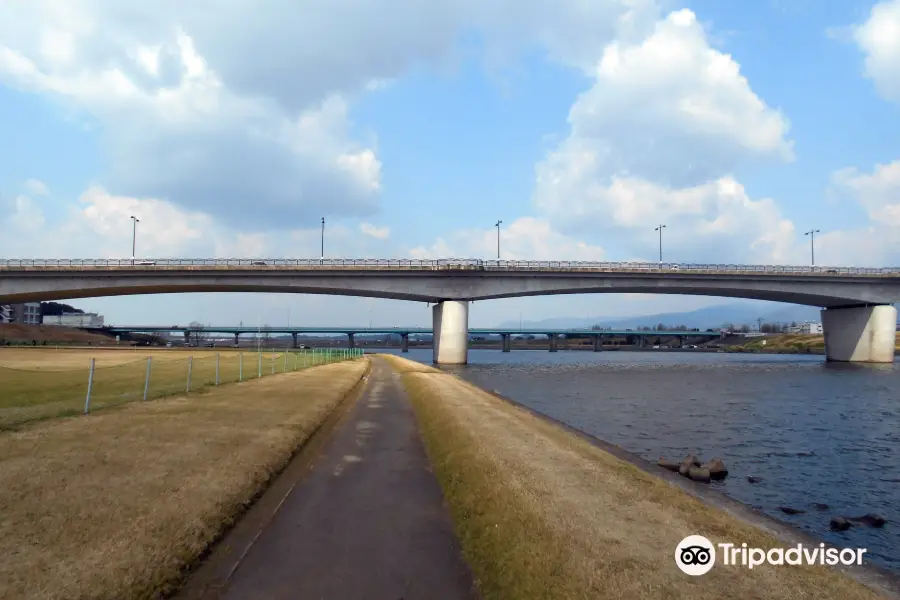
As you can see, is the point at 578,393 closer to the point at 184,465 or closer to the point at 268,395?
the point at 268,395

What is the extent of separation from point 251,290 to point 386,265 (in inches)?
955

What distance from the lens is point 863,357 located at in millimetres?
93438

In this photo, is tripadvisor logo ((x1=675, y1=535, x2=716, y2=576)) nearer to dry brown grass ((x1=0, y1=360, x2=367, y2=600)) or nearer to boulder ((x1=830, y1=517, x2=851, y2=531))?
boulder ((x1=830, y1=517, x2=851, y2=531))

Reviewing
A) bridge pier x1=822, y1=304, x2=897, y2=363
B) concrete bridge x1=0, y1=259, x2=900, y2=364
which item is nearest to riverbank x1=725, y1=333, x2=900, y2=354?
bridge pier x1=822, y1=304, x2=897, y2=363

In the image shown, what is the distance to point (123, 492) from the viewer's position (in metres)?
9.90

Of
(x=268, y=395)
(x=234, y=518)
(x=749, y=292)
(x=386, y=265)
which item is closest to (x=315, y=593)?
(x=234, y=518)

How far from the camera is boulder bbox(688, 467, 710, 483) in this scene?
1586cm

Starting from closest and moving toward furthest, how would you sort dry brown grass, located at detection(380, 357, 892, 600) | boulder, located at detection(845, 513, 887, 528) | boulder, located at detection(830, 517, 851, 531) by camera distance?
1. dry brown grass, located at detection(380, 357, 892, 600)
2. boulder, located at detection(830, 517, 851, 531)
3. boulder, located at detection(845, 513, 887, 528)

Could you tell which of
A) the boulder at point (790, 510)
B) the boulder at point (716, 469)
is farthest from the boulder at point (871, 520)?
the boulder at point (716, 469)

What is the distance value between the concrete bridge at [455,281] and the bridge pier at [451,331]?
15 cm

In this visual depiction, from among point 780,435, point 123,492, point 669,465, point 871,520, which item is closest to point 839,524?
point 871,520

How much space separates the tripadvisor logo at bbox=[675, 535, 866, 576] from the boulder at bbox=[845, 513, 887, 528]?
4.85 metres

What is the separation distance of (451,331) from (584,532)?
250ft

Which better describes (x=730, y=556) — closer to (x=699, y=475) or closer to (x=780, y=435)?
(x=699, y=475)
